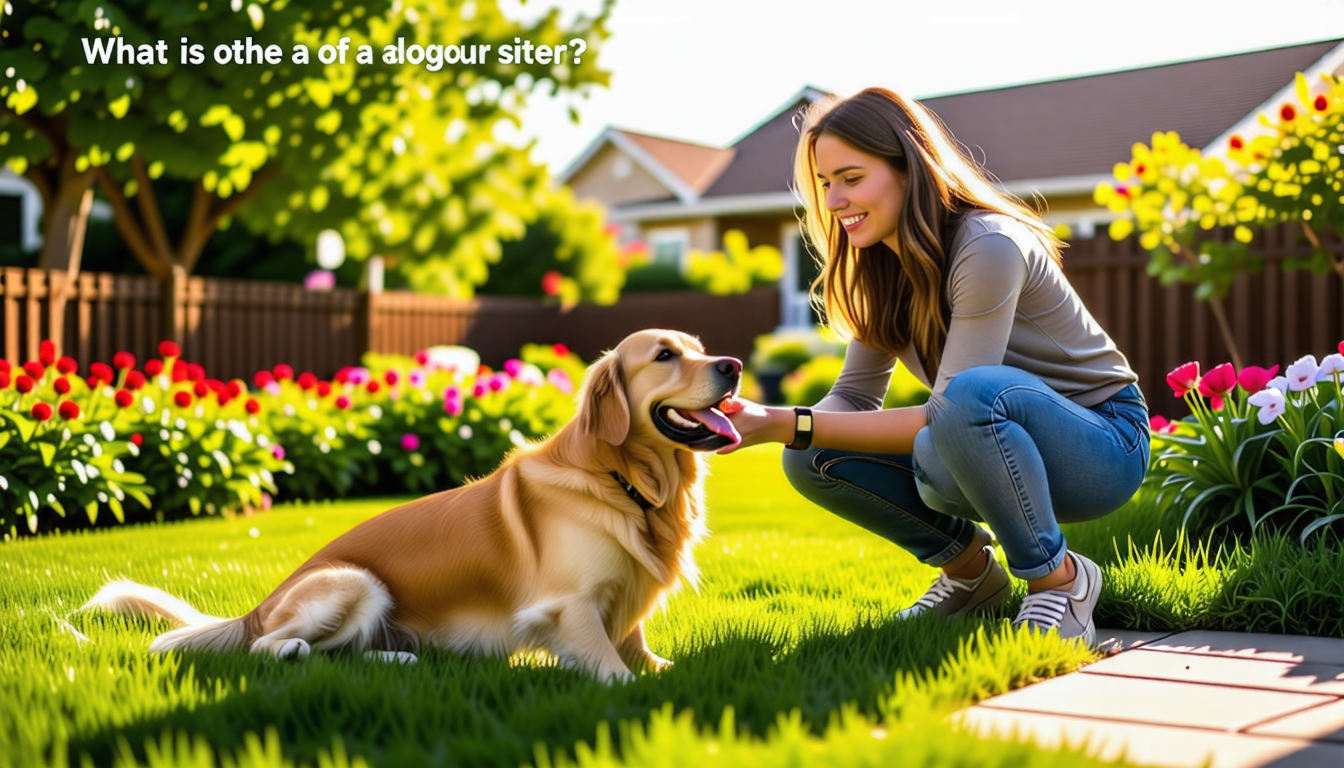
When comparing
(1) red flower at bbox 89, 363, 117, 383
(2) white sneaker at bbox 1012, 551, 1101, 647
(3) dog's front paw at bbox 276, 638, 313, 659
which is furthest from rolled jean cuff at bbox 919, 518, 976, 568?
(1) red flower at bbox 89, 363, 117, 383

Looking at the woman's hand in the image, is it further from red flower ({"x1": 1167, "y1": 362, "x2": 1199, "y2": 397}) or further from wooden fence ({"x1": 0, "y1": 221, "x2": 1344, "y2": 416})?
wooden fence ({"x1": 0, "y1": 221, "x2": 1344, "y2": 416})

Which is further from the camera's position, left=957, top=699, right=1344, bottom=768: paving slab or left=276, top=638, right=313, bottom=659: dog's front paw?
left=276, top=638, right=313, bottom=659: dog's front paw

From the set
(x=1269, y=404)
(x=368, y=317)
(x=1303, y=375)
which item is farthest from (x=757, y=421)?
(x=368, y=317)

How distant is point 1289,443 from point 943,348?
165 cm

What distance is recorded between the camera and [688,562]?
3490 mm

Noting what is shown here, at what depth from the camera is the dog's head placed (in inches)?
127

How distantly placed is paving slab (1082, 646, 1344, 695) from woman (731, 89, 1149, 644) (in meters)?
0.21

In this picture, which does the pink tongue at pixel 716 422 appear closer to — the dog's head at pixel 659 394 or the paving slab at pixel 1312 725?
the dog's head at pixel 659 394

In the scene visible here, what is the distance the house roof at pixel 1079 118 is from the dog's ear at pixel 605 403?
9.08 metres

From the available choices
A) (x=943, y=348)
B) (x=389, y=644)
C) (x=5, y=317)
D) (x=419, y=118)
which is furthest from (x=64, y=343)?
(x=943, y=348)

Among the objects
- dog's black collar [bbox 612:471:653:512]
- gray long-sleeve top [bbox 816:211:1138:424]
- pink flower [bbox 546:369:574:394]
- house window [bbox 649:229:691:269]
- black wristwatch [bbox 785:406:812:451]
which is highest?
house window [bbox 649:229:691:269]

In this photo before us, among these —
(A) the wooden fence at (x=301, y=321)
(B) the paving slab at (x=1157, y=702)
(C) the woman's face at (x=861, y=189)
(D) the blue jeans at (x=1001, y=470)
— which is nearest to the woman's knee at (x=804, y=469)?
(D) the blue jeans at (x=1001, y=470)

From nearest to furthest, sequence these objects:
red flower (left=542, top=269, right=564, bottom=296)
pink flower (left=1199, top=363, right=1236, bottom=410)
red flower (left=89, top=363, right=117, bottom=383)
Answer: pink flower (left=1199, top=363, right=1236, bottom=410) < red flower (left=89, top=363, right=117, bottom=383) < red flower (left=542, top=269, right=564, bottom=296)

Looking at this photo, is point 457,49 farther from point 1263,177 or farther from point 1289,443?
point 1289,443
